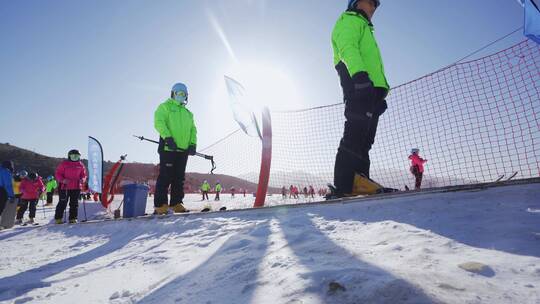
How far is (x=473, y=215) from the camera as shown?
71.9 inches

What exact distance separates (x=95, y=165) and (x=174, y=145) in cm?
588

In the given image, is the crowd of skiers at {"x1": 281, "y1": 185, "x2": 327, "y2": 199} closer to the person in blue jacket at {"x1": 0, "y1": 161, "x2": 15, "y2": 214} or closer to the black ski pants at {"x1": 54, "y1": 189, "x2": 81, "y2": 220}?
the black ski pants at {"x1": 54, "y1": 189, "x2": 81, "y2": 220}

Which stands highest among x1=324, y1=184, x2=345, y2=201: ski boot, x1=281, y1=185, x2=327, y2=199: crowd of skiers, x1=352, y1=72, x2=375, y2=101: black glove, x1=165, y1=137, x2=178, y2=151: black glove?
x1=352, y1=72, x2=375, y2=101: black glove

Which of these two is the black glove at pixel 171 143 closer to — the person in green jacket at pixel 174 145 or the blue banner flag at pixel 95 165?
the person in green jacket at pixel 174 145

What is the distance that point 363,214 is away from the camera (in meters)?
2.36

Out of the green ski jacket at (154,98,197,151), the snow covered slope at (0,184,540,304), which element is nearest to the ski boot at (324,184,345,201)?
the snow covered slope at (0,184,540,304)

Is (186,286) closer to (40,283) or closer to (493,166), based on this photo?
(40,283)

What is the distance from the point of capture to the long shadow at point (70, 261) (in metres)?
1.95

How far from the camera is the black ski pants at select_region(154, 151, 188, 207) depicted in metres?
4.84

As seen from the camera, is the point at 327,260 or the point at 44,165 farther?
the point at 44,165

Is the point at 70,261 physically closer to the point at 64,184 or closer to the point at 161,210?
the point at 161,210

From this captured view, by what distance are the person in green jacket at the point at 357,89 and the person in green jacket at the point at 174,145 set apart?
2.66m

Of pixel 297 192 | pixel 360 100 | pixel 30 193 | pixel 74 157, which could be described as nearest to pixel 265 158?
pixel 360 100

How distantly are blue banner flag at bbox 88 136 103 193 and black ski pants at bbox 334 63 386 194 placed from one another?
26.6 ft
